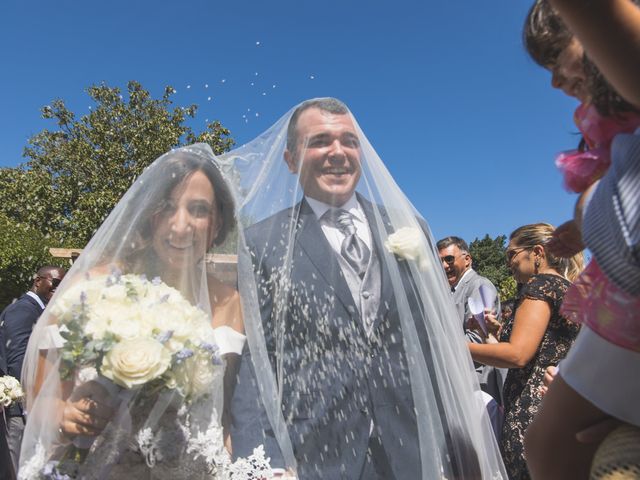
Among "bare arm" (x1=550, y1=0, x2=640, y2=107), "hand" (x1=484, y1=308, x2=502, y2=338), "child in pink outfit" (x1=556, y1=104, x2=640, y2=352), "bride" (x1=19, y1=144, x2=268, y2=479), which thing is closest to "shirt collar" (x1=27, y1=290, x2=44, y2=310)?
"bride" (x1=19, y1=144, x2=268, y2=479)

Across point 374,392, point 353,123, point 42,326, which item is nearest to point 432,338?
point 374,392

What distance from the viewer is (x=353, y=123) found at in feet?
7.71

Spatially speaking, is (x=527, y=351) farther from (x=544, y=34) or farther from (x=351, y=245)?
(x=544, y=34)

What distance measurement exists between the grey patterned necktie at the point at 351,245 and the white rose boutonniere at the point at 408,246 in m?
0.10

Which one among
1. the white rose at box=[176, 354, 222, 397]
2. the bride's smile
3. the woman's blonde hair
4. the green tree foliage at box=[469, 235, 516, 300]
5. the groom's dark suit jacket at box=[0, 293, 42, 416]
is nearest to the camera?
the white rose at box=[176, 354, 222, 397]

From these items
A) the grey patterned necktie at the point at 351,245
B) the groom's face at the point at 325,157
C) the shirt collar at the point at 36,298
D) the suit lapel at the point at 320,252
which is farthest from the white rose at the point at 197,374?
the shirt collar at the point at 36,298

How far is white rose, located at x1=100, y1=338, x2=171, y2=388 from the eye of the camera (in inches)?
71.0

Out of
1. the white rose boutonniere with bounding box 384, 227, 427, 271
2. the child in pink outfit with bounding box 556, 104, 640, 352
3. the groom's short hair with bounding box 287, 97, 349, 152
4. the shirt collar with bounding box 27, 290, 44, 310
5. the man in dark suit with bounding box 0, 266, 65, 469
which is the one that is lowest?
the child in pink outfit with bounding box 556, 104, 640, 352

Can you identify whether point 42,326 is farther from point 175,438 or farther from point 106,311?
point 175,438

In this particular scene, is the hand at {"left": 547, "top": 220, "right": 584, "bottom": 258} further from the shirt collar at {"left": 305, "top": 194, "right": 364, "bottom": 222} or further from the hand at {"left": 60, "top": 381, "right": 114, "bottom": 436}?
the hand at {"left": 60, "top": 381, "right": 114, "bottom": 436}

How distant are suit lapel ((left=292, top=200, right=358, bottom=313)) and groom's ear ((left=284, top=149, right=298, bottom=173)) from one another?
6.5 inches

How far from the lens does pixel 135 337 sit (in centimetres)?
189

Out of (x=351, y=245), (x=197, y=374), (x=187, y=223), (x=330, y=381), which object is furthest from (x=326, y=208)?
(x=197, y=374)

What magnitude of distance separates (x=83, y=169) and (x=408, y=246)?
17488 mm
